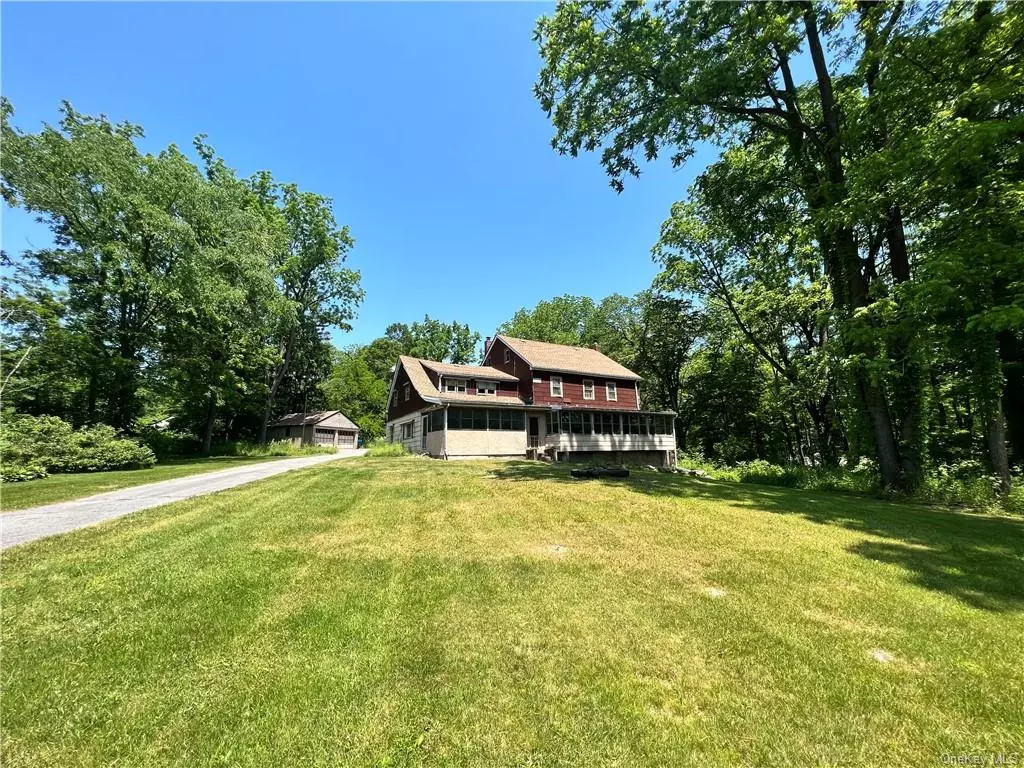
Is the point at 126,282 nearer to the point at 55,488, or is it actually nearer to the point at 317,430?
the point at 55,488

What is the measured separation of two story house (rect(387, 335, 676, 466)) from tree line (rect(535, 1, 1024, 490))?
1325 centimetres

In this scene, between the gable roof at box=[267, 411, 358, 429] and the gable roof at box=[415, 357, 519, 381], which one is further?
the gable roof at box=[267, 411, 358, 429]

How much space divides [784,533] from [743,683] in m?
4.50

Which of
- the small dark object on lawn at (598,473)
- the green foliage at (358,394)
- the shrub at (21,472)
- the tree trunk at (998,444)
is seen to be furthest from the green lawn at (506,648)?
the green foliage at (358,394)

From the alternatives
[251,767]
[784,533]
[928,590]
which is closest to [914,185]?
[784,533]

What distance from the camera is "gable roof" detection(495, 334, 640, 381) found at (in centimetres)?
2658

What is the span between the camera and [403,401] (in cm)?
2877

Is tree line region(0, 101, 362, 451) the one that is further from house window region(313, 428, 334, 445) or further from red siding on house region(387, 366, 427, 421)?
house window region(313, 428, 334, 445)

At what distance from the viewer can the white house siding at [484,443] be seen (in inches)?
875

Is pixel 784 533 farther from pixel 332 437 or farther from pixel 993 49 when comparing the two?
pixel 332 437

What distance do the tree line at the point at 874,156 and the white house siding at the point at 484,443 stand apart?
1415 centimetres

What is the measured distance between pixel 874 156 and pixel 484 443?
62.1 ft

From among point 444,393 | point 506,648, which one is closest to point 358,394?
point 444,393

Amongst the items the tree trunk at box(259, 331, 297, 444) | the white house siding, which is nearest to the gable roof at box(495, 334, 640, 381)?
the white house siding
